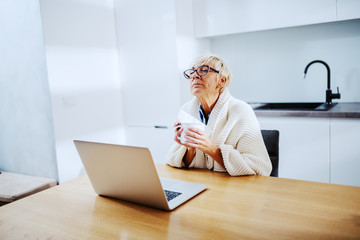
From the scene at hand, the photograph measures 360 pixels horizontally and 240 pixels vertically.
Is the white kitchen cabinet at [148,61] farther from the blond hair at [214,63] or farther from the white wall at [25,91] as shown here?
the blond hair at [214,63]

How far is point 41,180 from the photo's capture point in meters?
2.38

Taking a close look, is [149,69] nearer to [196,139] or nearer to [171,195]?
[196,139]

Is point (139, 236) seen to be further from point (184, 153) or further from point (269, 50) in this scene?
point (269, 50)

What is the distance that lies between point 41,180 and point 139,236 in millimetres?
1889

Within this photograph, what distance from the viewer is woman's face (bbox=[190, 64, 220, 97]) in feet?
5.01

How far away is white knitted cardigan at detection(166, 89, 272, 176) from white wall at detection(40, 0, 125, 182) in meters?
1.39

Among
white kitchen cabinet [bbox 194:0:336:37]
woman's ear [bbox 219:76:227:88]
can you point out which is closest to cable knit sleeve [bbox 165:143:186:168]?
woman's ear [bbox 219:76:227:88]

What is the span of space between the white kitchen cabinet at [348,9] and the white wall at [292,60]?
0.33 metres

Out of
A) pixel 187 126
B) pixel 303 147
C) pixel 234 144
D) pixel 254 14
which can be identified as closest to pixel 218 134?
pixel 234 144

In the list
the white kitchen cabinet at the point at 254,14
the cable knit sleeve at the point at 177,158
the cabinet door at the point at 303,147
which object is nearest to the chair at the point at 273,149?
the cable knit sleeve at the point at 177,158

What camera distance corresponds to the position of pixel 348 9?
2.11 meters

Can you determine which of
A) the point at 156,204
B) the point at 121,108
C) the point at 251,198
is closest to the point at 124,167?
the point at 156,204

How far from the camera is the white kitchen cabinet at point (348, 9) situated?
2084 millimetres

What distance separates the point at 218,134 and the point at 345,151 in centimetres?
113
